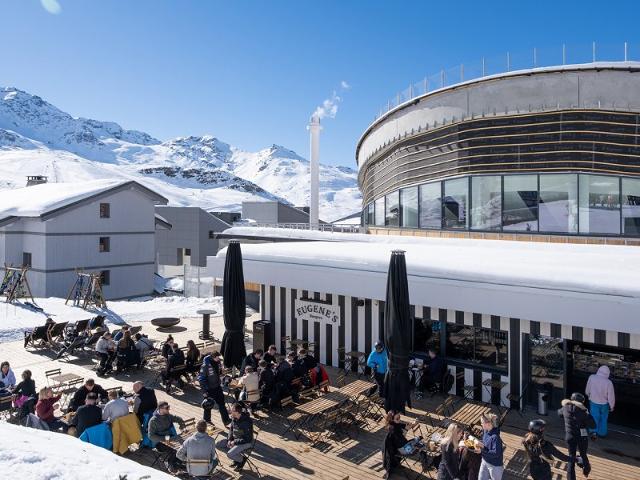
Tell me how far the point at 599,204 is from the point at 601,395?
9548 millimetres

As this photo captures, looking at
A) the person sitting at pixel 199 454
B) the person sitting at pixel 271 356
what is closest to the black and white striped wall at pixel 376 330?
the person sitting at pixel 271 356

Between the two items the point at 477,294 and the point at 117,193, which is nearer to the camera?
the point at 477,294

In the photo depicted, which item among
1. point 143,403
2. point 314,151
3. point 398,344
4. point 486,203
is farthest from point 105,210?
point 398,344

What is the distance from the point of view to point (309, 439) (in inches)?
339

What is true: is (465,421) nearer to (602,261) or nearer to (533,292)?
(533,292)

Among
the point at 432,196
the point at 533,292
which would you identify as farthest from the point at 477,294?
the point at 432,196

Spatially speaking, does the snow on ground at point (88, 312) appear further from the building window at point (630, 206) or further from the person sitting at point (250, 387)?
the building window at point (630, 206)

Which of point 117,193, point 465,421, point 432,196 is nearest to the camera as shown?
point 465,421

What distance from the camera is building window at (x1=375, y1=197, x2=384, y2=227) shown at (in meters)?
24.8

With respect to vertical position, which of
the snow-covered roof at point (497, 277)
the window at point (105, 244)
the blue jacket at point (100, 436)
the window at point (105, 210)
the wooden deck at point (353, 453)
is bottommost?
the wooden deck at point (353, 453)

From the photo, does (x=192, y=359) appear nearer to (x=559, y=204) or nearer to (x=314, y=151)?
(x=559, y=204)

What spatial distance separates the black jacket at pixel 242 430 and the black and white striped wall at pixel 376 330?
5.00 metres

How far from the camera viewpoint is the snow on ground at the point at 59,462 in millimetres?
5352

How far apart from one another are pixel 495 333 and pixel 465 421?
265 centimetres
